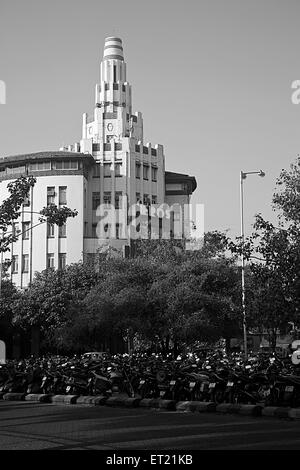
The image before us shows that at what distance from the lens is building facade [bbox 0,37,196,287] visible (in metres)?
76.4

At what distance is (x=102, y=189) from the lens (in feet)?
268

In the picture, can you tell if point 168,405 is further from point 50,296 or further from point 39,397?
point 50,296

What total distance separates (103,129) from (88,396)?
71.7m

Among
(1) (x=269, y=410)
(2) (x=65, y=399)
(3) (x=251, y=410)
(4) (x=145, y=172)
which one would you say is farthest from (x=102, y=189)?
(1) (x=269, y=410)

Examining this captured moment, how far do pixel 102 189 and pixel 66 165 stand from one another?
609cm

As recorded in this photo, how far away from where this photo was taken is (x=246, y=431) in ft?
41.4

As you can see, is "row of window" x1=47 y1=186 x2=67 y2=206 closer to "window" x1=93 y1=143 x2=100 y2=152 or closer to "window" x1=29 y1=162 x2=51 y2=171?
"window" x1=29 y1=162 x2=51 y2=171

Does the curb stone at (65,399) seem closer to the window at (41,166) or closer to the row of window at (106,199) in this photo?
the window at (41,166)

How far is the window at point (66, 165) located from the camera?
76812mm

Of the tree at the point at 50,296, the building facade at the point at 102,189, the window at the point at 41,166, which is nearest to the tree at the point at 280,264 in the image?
the tree at the point at 50,296

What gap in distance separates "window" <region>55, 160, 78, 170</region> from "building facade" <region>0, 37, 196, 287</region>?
10 cm

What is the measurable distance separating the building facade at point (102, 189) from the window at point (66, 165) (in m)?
0.10
